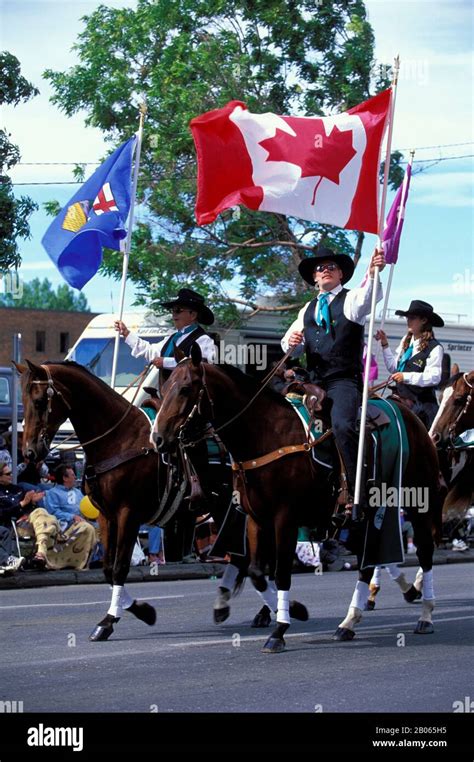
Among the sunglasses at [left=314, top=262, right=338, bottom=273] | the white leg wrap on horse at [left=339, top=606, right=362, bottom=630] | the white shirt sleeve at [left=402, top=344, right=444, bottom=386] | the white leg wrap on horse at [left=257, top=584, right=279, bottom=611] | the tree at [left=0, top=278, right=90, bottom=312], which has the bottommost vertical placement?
the white leg wrap on horse at [left=339, top=606, right=362, bottom=630]

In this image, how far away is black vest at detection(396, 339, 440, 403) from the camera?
1330 cm

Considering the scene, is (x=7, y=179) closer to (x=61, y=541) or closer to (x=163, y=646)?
(x=61, y=541)

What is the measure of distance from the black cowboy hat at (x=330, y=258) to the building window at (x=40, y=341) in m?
67.3

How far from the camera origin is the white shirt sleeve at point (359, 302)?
33.2ft

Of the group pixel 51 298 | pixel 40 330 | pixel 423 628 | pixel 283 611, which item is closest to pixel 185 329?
pixel 283 611

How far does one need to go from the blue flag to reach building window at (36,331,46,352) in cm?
6304

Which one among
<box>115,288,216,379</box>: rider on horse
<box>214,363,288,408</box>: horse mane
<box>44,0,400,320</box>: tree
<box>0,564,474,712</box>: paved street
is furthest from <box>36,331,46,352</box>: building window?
<box>214,363,288,408</box>: horse mane

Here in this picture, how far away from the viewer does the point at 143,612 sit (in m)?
11.0

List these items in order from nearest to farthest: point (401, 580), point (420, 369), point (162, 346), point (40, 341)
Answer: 1. point (162, 346)
2. point (401, 580)
3. point (420, 369)
4. point (40, 341)

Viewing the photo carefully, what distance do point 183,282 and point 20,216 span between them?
9.12 m

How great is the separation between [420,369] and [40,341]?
65658 mm

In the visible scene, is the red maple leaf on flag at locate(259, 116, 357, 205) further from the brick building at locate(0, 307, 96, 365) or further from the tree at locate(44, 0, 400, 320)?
the brick building at locate(0, 307, 96, 365)

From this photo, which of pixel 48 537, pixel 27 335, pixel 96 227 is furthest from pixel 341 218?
pixel 27 335
